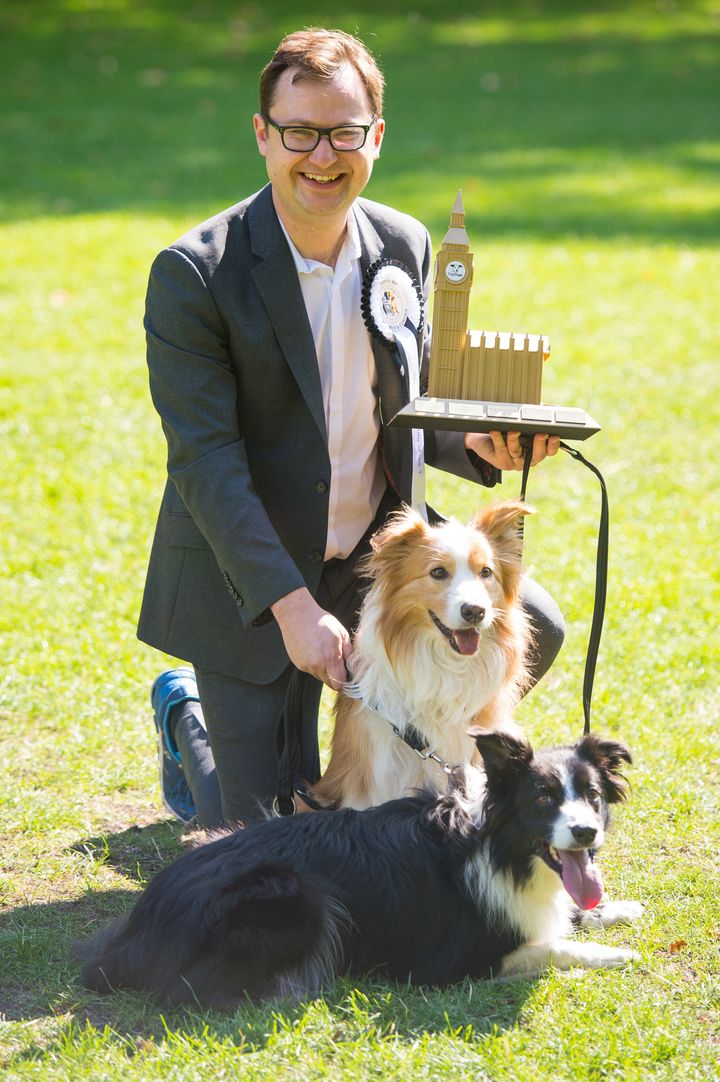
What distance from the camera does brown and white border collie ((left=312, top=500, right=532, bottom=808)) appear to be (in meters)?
3.39

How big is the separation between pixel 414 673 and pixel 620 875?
0.90 m

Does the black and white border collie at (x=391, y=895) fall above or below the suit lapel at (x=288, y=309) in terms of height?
below

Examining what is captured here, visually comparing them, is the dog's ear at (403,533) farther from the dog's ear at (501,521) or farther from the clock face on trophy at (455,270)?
the clock face on trophy at (455,270)

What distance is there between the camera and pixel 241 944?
3.02m

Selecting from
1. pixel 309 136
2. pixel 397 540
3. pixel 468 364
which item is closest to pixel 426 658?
pixel 397 540

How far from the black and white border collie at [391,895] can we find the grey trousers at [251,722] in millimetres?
583

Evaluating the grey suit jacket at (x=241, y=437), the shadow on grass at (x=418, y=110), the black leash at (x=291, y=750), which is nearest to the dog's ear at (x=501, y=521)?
the grey suit jacket at (x=241, y=437)

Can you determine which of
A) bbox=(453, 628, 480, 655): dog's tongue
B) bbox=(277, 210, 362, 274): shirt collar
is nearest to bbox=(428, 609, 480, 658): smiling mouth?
bbox=(453, 628, 480, 655): dog's tongue

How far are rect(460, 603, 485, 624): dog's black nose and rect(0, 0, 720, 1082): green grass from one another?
90 cm

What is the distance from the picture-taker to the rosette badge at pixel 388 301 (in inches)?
147

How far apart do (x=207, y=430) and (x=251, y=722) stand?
0.91 metres

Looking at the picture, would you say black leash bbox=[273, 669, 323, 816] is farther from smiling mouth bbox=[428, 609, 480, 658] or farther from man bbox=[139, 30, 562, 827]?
smiling mouth bbox=[428, 609, 480, 658]

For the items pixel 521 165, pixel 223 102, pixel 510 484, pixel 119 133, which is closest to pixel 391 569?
pixel 510 484

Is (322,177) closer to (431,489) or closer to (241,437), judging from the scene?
(241,437)
